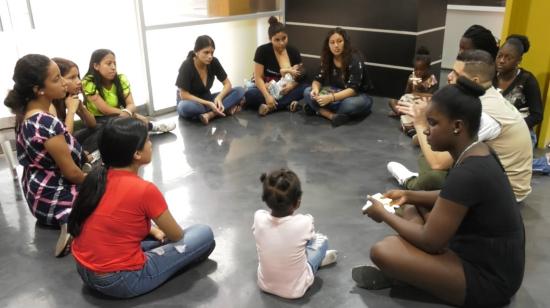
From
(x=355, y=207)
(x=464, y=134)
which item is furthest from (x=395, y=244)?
(x=355, y=207)

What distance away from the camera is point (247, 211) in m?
3.04

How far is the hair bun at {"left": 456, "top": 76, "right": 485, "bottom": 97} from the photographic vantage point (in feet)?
6.20

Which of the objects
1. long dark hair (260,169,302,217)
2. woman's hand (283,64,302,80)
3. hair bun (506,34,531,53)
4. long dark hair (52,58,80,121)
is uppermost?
hair bun (506,34,531,53)

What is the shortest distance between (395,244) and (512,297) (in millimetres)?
631

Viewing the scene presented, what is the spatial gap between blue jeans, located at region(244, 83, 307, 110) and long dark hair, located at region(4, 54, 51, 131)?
8.92 feet

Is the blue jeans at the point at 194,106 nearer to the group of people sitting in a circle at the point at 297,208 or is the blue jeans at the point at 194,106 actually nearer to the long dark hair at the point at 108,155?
the group of people sitting in a circle at the point at 297,208

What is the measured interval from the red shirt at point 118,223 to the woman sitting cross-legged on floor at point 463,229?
0.99 m

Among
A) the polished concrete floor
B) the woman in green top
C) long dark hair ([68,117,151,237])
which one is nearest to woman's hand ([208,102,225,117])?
the polished concrete floor

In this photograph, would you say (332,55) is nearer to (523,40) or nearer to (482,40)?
(482,40)

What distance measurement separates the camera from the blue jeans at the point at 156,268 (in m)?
2.17

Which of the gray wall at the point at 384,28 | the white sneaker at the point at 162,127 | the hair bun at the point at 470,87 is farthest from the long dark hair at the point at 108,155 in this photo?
the gray wall at the point at 384,28

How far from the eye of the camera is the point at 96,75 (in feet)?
12.9

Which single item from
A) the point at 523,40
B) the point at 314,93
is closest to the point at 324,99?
the point at 314,93

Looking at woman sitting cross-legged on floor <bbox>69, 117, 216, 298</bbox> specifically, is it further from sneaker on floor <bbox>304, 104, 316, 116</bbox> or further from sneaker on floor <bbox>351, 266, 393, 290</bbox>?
sneaker on floor <bbox>304, 104, 316, 116</bbox>
